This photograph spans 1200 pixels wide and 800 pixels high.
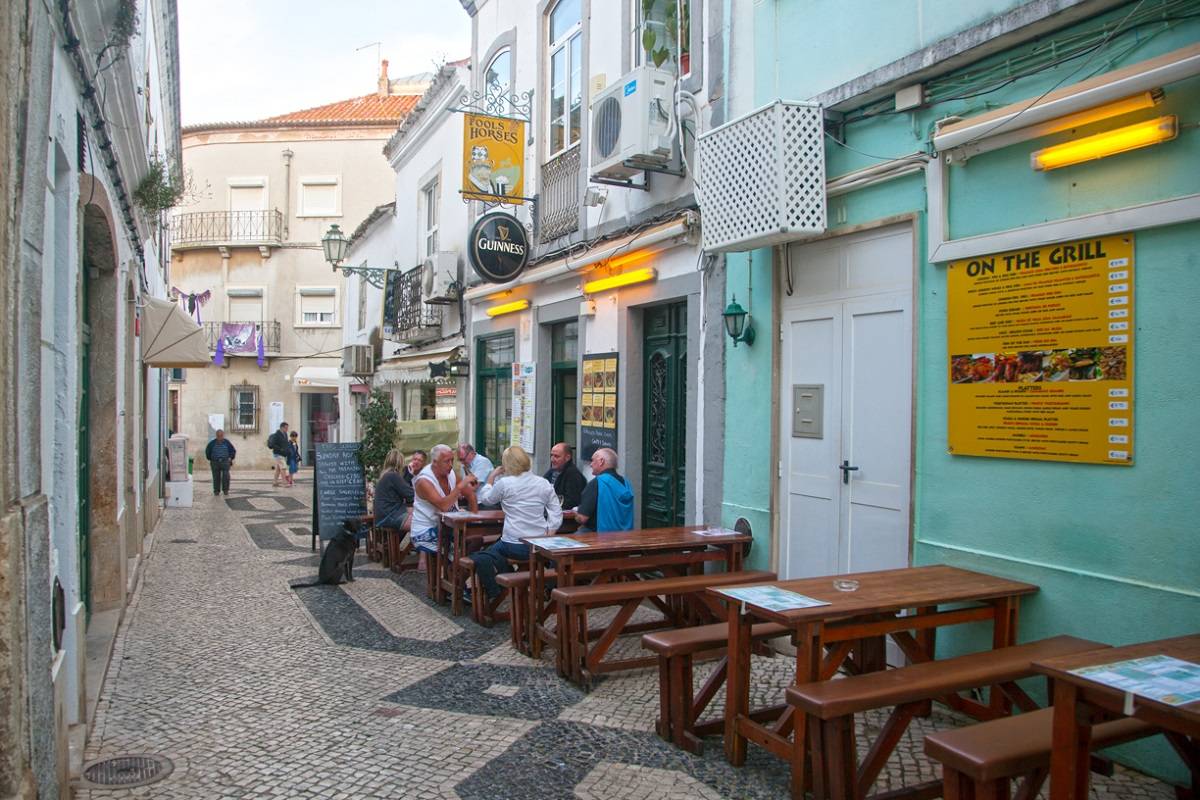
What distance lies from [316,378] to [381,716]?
23853 millimetres

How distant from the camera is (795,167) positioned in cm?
597

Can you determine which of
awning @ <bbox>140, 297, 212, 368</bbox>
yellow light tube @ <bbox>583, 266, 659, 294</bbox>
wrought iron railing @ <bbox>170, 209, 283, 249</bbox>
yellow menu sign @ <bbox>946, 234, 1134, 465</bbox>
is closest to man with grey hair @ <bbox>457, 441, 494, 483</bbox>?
yellow light tube @ <bbox>583, 266, 659, 294</bbox>

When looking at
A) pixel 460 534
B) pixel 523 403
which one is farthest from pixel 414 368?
pixel 460 534

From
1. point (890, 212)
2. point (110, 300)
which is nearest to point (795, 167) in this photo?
point (890, 212)

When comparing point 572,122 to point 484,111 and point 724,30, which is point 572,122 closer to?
point 484,111

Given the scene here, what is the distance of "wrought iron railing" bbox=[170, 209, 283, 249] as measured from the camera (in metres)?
27.5

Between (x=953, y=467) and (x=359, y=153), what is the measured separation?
83.7ft

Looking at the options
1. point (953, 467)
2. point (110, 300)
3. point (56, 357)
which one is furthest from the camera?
point (110, 300)

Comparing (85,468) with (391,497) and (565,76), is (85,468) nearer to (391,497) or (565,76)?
(391,497)

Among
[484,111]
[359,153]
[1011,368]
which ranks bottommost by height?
[1011,368]

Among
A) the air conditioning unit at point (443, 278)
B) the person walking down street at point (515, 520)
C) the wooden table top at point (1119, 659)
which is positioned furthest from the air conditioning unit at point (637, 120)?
the air conditioning unit at point (443, 278)

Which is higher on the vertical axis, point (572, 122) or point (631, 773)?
point (572, 122)

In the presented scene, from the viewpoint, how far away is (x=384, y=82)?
103 ft

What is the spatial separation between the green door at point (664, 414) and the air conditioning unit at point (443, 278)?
19.2ft
